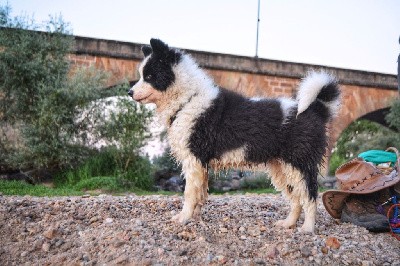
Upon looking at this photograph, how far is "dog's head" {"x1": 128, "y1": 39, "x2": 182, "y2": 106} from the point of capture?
393 cm

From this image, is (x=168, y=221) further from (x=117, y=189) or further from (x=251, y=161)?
(x=117, y=189)

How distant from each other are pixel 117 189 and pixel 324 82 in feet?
21.7

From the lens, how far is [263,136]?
3.79 meters

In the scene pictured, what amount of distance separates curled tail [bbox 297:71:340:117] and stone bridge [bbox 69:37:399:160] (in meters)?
8.79

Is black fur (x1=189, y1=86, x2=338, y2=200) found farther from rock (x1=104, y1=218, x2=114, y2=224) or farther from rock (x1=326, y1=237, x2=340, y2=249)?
rock (x1=104, y1=218, x2=114, y2=224)

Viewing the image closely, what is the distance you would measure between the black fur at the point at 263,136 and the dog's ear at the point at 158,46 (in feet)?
2.32

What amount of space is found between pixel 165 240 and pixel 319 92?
6.52 feet

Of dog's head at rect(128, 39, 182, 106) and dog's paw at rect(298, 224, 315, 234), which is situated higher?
dog's head at rect(128, 39, 182, 106)

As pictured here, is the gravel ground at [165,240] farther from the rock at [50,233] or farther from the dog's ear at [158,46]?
the dog's ear at [158,46]

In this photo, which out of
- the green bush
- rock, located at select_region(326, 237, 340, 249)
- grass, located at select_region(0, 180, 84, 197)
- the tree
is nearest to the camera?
rock, located at select_region(326, 237, 340, 249)

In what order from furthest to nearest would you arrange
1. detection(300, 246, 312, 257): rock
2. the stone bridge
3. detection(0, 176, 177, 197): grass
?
the stone bridge
detection(0, 176, 177, 197): grass
detection(300, 246, 312, 257): rock

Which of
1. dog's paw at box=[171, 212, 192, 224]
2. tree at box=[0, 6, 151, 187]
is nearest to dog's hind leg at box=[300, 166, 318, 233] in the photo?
dog's paw at box=[171, 212, 192, 224]

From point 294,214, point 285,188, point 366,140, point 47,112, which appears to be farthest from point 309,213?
point 366,140

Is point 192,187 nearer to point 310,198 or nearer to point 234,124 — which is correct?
point 234,124
